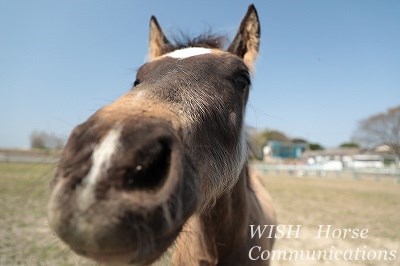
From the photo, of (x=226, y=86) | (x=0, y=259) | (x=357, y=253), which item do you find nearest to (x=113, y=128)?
(x=226, y=86)

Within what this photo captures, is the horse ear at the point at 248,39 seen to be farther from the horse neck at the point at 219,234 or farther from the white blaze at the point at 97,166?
the white blaze at the point at 97,166

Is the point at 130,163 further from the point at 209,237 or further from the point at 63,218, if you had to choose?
the point at 209,237

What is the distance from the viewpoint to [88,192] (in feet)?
4.27

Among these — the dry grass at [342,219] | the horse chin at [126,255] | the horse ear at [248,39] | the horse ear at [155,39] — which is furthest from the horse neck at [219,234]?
the dry grass at [342,219]

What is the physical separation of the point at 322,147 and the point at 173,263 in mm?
118266

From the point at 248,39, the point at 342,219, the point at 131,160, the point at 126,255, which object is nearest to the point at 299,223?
the point at 342,219

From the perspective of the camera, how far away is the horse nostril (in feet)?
4.48

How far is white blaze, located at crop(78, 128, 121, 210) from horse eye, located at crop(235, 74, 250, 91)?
1.83 m

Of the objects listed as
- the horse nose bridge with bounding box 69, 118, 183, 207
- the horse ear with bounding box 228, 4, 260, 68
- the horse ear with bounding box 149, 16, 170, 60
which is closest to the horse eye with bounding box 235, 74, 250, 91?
the horse ear with bounding box 228, 4, 260, 68

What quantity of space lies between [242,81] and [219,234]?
1625mm

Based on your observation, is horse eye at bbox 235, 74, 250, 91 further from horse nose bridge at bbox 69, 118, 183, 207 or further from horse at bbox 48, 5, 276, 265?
horse nose bridge at bbox 69, 118, 183, 207

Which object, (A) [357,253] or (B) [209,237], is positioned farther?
(A) [357,253]

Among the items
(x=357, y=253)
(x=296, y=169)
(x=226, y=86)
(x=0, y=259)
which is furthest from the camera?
(x=296, y=169)

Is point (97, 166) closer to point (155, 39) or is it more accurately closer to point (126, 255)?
point (126, 255)
